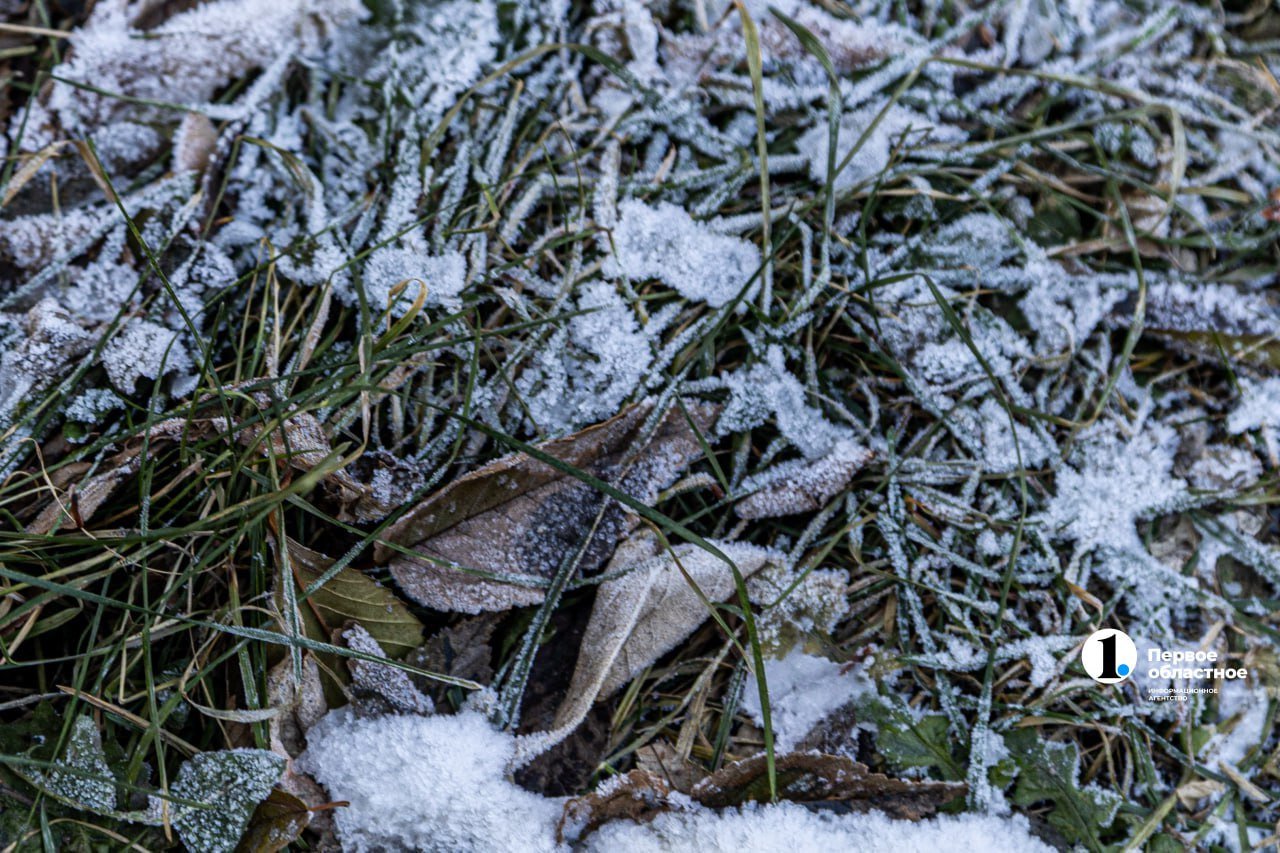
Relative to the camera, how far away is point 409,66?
173 cm

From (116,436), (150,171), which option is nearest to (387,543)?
(116,436)

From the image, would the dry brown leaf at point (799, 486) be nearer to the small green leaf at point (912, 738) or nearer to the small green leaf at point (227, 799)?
the small green leaf at point (912, 738)

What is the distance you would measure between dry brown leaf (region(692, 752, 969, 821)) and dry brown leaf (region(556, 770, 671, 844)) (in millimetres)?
71

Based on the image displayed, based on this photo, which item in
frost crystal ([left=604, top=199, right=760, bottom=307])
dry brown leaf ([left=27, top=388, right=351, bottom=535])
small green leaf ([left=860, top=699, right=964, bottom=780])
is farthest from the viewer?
frost crystal ([left=604, top=199, right=760, bottom=307])

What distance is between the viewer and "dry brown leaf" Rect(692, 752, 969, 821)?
1338 mm

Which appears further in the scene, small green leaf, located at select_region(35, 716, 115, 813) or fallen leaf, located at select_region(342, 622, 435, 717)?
fallen leaf, located at select_region(342, 622, 435, 717)

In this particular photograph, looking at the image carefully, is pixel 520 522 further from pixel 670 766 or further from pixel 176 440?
pixel 176 440

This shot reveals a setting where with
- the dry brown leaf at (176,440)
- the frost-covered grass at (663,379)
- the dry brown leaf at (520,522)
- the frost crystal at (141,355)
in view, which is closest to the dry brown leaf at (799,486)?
the frost-covered grass at (663,379)

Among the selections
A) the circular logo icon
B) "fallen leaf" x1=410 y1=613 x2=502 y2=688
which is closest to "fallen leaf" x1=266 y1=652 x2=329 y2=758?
"fallen leaf" x1=410 y1=613 x2=502 y2=688

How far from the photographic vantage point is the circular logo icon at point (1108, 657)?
4.94ft

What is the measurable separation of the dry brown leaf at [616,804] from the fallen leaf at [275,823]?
40 cm

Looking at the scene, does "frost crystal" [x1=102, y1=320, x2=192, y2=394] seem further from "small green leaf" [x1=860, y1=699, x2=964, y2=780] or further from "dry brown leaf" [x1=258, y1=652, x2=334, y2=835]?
"small green leaf" [x1=860, y1=699, x2=964, y2=780]

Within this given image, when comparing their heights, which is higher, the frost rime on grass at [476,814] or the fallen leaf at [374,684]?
the fallen leaf at [374,684]

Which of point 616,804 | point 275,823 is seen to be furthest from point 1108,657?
point 275,823
